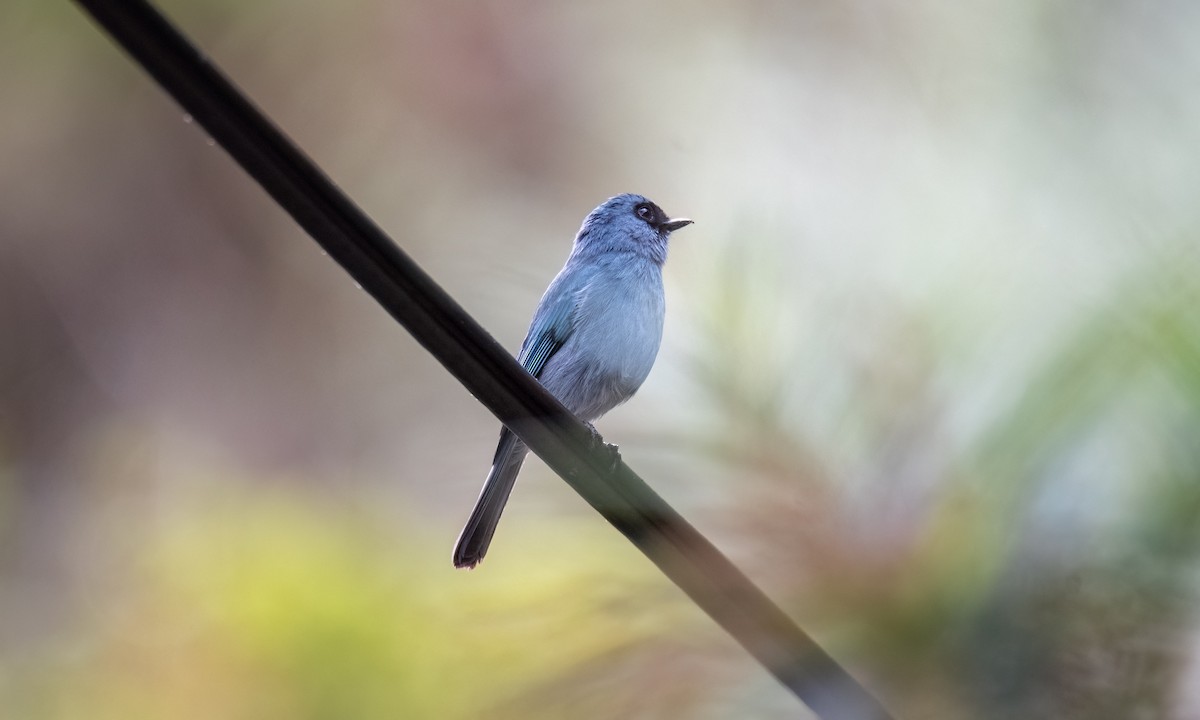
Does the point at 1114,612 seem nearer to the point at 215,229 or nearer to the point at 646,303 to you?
the point at 646,303

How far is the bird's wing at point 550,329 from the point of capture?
108 inches

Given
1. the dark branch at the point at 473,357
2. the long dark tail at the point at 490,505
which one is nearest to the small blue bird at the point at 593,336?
the long dark tail at the point at 490,505

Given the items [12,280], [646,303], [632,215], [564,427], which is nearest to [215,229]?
[12,280]

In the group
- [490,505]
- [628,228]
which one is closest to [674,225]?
[628,228]

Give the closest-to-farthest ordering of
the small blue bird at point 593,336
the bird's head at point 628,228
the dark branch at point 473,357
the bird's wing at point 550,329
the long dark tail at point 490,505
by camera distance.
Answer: the dark branch at point 473,357, the long dark tail at point 490,505, the small blue bird at point 593,336, the bird's wing at point 550,329, the bird's head at point 628,228

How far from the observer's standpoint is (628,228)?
3020 mm

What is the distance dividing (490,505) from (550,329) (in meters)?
0.52

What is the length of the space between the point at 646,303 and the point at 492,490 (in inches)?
23.1

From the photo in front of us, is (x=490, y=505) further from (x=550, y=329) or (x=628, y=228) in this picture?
(x=628, y=228)

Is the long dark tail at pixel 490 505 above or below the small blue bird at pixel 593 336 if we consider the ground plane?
below

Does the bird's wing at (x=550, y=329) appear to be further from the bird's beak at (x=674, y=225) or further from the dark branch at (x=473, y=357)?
the dark branch at (x=473, y=357)

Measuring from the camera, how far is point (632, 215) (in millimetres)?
3105

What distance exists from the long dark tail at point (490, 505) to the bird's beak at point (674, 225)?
81 cm

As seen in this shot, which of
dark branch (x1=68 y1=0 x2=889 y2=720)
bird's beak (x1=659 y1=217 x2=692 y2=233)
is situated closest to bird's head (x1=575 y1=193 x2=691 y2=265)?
bird's beak (x1=659 y1=217 x2=692 y2=233)
